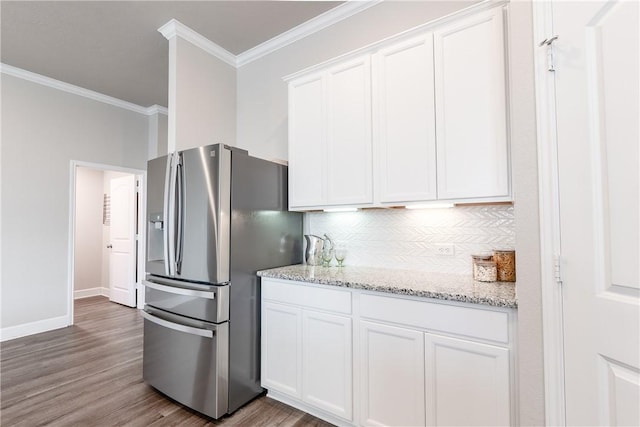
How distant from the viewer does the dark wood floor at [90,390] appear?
1.94 metres

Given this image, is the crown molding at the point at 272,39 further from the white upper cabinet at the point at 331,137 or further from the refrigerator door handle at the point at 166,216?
the refrigerator door handle at the point at 166,216

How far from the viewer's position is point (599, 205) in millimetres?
1008

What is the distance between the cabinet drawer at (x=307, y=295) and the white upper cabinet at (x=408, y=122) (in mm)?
607

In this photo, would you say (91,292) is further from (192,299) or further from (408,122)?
(408,122)

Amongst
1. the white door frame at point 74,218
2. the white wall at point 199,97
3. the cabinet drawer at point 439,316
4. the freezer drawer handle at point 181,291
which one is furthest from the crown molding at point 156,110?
the cabinet drawer at point 439,316

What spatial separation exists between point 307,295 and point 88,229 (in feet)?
17.8

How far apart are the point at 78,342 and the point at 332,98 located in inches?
145

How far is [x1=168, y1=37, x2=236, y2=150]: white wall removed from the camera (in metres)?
2.78

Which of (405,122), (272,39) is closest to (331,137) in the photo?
(405,122)

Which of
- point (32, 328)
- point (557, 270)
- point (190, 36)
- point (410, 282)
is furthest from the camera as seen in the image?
point (32, 328)

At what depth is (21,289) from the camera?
3.52 m

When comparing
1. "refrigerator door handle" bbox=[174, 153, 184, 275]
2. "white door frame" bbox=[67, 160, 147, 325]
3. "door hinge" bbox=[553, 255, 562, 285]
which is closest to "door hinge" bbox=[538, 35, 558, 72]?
"door hinge" bbox=[553, 255, 562, 285]

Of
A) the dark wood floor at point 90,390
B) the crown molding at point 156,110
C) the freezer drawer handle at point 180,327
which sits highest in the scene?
the crown molding at point 156,110

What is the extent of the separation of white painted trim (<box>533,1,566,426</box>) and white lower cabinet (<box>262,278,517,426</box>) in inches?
6.5
